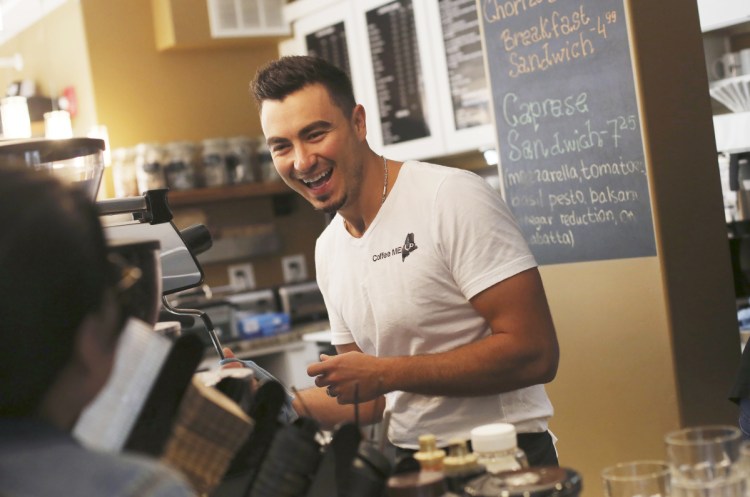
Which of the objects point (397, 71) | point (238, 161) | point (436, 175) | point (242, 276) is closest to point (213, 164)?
point (238, 161)

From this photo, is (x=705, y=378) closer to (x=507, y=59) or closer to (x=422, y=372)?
(x=507, y=59)

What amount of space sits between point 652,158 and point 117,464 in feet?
7.93

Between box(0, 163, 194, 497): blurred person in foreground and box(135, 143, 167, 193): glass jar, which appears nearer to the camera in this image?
box(0, 163, 194, 497): blurred person in foreground

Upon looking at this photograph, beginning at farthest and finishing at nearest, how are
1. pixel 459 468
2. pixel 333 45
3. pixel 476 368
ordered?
pixel 333 45
pixel 476 368
pixel 459 468

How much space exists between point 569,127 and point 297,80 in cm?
Answer: 144

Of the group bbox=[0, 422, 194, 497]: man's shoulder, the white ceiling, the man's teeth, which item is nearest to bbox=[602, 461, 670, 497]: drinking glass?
bbox=[0, 422, 194, 497]: man's shoulder

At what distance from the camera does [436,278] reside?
1872 mm

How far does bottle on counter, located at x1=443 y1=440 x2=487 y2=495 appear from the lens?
1.15 meters

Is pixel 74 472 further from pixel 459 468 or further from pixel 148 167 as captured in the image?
pixel 148 167

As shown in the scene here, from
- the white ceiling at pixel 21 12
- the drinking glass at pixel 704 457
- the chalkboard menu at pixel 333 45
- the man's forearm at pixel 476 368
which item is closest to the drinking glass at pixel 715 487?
the drinking glass at pixel 704 457

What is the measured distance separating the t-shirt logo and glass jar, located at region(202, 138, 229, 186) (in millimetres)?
3884

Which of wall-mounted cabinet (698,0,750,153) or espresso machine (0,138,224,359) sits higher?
wall-mounted cabinet (698,0,750,153)

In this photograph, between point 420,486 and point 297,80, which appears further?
point 297,80

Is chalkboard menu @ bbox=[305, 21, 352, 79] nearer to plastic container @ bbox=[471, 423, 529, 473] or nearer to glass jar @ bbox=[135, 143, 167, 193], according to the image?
glass jar @ bbox=[135, 143, 167, 193]
